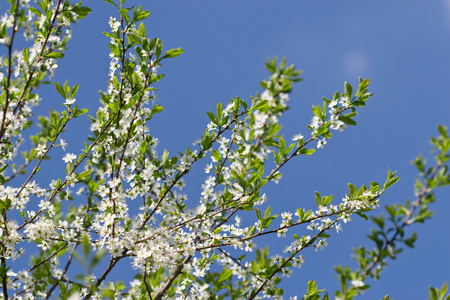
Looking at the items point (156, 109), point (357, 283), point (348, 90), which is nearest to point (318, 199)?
point (348, 90)

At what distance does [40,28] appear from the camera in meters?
3.42

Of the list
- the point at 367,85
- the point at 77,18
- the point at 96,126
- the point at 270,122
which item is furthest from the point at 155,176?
the point at 367,85

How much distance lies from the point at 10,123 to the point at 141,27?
151cm

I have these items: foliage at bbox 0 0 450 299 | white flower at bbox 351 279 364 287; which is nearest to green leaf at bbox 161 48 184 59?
foliage at bbox 0 0 450 299

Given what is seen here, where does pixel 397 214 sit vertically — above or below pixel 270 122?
below

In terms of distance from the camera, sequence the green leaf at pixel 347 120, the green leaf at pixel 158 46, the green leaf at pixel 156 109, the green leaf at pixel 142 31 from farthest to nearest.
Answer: the green leaf at pixel 156 109 < the green leaf at pixel 347 120 < the green leaf at pixel 142 31 < the green leaf at pixel 158 46

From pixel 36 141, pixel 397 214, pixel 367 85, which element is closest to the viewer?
pixel 397 214

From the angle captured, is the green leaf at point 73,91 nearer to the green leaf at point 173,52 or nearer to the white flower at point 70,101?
the white flower at point 70,101

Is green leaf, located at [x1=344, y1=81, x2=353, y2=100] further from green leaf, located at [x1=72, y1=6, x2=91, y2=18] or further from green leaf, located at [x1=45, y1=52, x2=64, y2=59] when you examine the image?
green leaf, located at [x1=45, y1=52, x2=64, y2=59]

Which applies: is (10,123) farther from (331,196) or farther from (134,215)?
(331,196)

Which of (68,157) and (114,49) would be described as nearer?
(114,49)

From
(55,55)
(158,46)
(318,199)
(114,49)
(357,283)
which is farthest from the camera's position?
(318,199)

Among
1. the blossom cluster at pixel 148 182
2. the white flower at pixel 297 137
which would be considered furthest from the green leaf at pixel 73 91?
the white flower at pixel 297 137

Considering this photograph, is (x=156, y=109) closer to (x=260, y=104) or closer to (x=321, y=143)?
(x=260, y=104)
